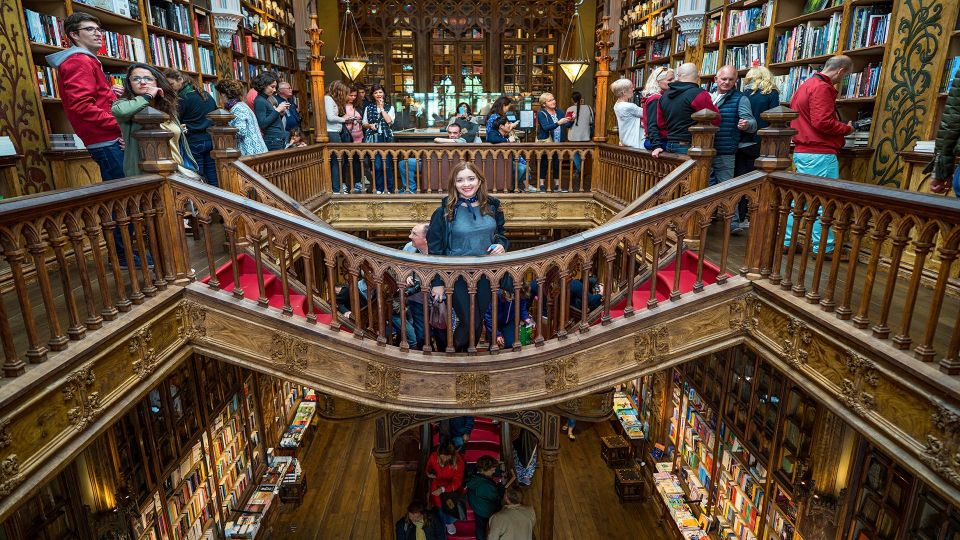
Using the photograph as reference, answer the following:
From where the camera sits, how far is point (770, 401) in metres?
4.14

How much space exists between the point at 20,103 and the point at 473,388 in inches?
148

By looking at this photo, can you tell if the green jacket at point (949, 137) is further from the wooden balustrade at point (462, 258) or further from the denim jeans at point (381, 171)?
the denim jeans at point (381, 171)

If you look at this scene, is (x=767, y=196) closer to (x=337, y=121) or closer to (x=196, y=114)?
(x=196, y=114)

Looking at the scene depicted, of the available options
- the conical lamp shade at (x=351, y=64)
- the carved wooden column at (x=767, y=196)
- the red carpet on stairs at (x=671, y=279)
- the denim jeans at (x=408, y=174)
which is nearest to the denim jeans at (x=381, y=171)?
the denim jeans at (x=408, y=174)

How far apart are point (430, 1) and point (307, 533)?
33.8 feet

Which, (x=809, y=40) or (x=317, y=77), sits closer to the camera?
(x=809, y=40)

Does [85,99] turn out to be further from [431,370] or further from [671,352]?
[671,352]

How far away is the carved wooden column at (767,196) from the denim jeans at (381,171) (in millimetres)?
4472

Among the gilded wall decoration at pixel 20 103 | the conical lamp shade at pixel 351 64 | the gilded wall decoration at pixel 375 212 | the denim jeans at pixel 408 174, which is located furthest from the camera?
the conical lamp shade at pixel 351 64

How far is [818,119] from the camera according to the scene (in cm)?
365

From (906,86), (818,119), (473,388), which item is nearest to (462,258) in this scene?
(473,388)

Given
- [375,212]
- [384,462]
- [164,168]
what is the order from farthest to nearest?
[375,212], [384,462], [164,168]

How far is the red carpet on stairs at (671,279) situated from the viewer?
3.55m

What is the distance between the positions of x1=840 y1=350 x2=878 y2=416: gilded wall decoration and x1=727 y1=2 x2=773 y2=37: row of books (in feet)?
16.5
